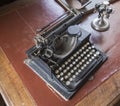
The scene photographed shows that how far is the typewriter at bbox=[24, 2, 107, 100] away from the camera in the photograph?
86 cm

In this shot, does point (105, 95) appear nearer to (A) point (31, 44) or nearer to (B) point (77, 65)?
(B) point (77, 65)

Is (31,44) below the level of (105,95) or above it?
above

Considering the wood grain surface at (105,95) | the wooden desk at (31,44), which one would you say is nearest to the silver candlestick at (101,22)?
the wooden desk at (31,44)

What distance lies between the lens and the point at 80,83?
87 cm

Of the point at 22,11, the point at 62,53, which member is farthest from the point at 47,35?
the point at 22,11

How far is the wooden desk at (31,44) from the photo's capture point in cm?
86

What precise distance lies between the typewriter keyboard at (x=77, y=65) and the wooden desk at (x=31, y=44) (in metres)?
0.05

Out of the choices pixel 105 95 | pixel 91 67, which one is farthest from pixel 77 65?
pixel 105 95

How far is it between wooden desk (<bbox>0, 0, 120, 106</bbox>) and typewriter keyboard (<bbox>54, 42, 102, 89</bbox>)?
0.15 ft

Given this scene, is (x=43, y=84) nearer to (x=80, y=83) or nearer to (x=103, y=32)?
(x=80, y=83)

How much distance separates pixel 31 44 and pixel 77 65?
0.79 ft

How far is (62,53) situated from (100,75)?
18 cm

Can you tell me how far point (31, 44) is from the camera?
3.27 feet

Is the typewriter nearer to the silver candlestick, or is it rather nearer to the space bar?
the space bar
